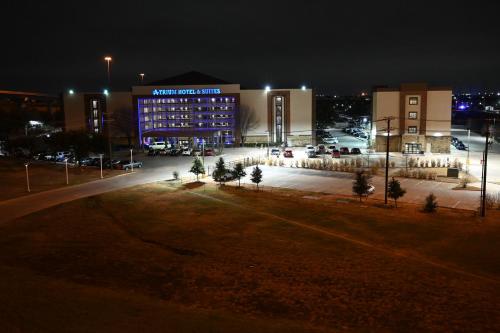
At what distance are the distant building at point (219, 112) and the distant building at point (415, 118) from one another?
35.9 ft

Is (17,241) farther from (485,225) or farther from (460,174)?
(460,174)

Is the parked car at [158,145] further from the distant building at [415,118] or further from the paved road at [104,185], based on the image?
the distant building at [415,118]

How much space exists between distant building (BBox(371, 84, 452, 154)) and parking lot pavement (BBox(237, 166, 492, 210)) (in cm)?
1770

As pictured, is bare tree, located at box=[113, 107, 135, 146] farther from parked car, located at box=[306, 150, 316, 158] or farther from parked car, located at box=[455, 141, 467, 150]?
parked car, located at box=[455, 141, 467, 150]

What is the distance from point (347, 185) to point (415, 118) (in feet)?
82.7

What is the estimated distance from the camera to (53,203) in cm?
2753

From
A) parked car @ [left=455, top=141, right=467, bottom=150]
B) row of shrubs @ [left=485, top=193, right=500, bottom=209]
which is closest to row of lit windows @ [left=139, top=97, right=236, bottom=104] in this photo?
parked car @ [left=455, top=141, right=467, bottom=150]

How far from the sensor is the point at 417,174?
123ft

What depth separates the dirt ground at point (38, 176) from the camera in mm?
31703

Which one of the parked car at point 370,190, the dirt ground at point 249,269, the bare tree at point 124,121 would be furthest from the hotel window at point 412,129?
the bare tree at point 124,121

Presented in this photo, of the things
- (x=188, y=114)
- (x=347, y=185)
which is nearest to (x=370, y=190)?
(x=347, y=185)

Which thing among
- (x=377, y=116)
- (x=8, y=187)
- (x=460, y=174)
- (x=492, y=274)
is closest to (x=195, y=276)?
(x=492, y=274)

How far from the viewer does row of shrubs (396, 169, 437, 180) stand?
3678cm

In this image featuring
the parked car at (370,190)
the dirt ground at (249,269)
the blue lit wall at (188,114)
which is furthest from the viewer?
the blue lit wall at (188,114)
